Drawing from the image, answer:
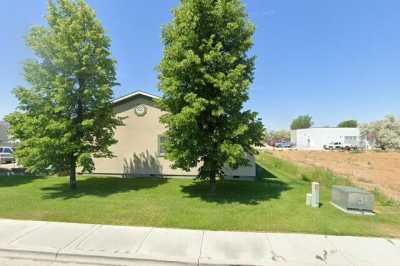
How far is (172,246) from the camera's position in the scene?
5043 millimetres

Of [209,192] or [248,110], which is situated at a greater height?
[248,110]

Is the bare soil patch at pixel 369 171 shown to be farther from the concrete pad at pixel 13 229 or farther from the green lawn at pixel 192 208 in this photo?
the concrete pad at pixel 13 229

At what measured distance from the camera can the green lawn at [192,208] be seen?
6.39 meters

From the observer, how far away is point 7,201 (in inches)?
332

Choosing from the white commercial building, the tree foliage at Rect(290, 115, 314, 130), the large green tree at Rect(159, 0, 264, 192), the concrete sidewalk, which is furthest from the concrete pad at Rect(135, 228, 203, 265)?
the tree foliage at Rect(290, 115, 314, 130)

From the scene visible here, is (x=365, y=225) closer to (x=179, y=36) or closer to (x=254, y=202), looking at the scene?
(x=254, y=202)

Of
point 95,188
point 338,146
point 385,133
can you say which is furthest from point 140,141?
point 385,133

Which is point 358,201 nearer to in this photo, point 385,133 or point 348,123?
point 385,133

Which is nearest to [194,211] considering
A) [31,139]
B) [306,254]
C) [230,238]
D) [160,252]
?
[230,238]

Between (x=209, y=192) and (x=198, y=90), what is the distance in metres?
4.37

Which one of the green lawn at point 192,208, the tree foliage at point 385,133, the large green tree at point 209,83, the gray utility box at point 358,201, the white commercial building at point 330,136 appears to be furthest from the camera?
the white commercial building at point 330,136

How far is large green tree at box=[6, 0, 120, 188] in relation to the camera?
9445mm

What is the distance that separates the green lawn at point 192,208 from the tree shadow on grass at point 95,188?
35 millimetres

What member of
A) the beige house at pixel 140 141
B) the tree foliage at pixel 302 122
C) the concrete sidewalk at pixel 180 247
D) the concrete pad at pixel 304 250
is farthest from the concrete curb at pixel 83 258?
the tree foliage at pixel 302 122
